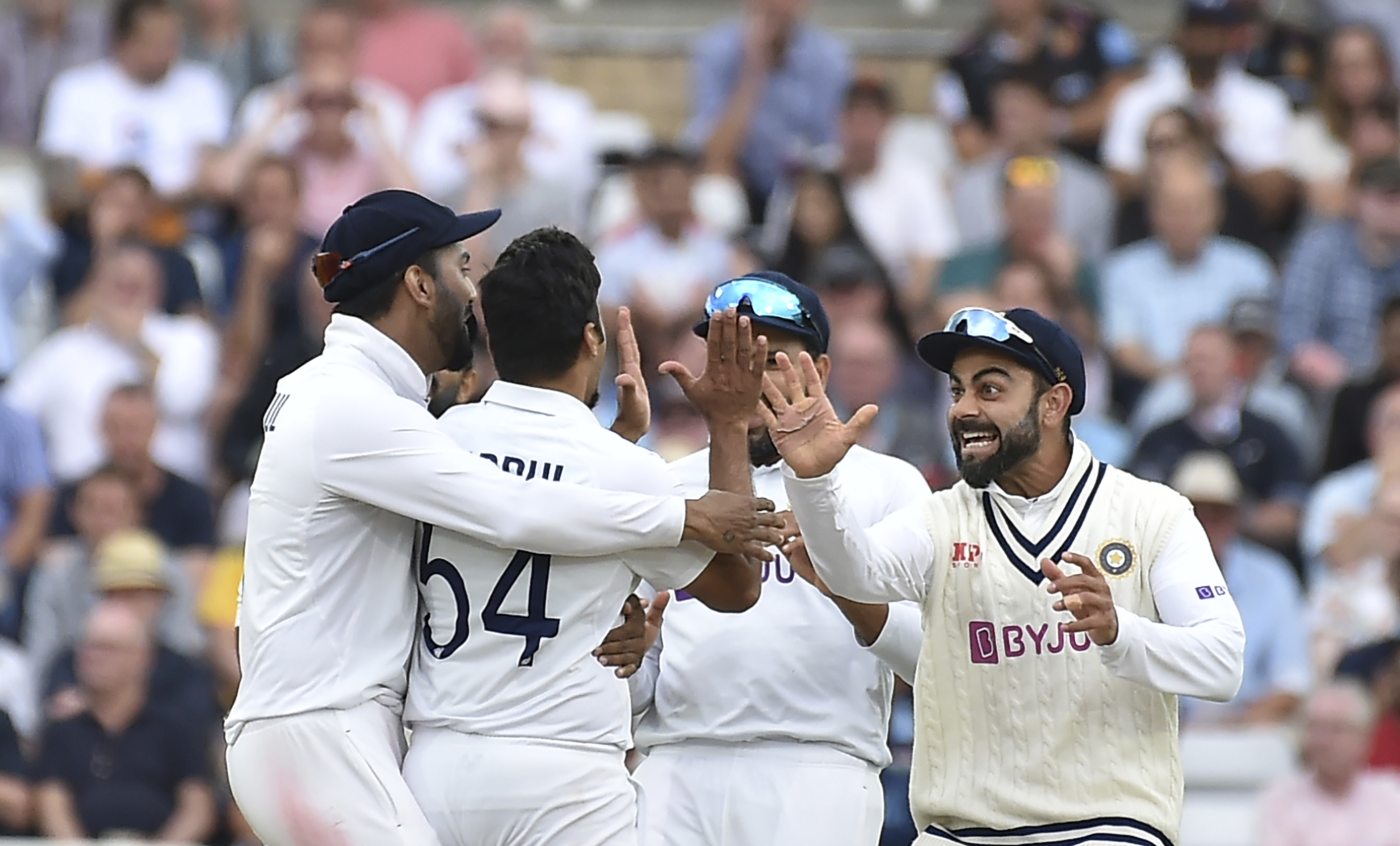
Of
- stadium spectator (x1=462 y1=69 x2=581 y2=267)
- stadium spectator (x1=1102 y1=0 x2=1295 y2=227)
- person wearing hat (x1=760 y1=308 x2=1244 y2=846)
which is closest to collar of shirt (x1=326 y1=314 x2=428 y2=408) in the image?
person wearing hat (x1=760 y1=308 x2=1244 y2=846)

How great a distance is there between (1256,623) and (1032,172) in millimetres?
3199

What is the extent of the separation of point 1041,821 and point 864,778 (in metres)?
0.64

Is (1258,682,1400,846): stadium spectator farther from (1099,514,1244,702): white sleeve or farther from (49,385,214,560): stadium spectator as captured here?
(49,385,214,560): stadium spectator

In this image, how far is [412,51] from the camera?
555 inches

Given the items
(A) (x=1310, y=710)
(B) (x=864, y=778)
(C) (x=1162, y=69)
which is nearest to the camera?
(B) (x=864, y=778)

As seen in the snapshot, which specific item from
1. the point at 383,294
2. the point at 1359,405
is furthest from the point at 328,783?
the point at 1359,405

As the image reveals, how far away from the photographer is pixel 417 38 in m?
14.1

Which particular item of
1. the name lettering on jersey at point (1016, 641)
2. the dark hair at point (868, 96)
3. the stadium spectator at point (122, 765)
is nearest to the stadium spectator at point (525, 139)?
the dark hair at point (868, 96)

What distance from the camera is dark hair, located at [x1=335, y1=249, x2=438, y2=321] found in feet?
17.7

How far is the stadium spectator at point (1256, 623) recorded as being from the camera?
10.2 metres

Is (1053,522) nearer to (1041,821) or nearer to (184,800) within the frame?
(1041,821)

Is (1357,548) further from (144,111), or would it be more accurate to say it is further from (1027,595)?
(144,111)

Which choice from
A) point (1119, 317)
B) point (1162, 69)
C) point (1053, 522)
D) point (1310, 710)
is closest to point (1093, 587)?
point (1053, 522)

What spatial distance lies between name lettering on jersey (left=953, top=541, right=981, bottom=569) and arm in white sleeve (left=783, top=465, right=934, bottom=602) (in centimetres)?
6
